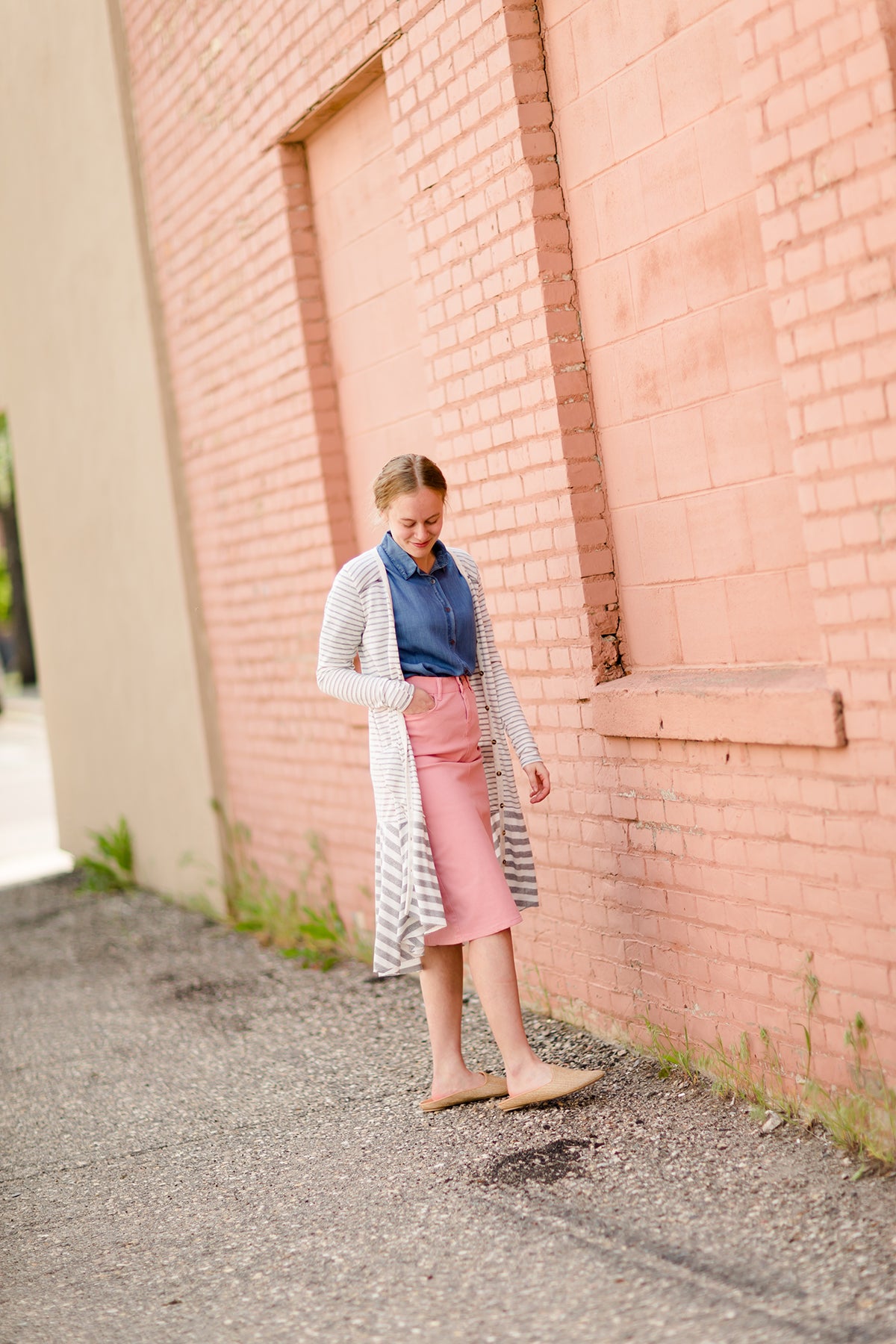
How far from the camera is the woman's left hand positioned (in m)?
4.39

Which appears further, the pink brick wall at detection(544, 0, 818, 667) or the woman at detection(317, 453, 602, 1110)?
the woman at detection(317, 453, 602, 1110)

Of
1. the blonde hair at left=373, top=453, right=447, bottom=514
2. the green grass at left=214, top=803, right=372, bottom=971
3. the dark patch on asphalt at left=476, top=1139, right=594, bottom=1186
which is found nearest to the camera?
the dark patch on asphalt at left=476, top=1139, right=594, bottom=1186

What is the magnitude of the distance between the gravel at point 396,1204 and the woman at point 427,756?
35 cm

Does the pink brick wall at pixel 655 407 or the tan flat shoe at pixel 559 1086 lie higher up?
the pink brick wall at pixel 655 407

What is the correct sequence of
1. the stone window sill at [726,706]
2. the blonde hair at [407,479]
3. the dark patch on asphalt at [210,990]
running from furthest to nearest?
the dark patch on asphalt at [210,990], the blonde hair at [407,479], the stone window sill at [726,706]

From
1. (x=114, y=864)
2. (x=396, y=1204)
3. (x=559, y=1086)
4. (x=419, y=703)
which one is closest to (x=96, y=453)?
(x=114, y=864)

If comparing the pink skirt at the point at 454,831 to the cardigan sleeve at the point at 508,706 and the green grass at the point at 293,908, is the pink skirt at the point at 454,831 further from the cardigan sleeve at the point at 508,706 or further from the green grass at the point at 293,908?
the green grass at the point at 293,908

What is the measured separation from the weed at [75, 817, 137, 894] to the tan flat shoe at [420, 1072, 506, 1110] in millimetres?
5479

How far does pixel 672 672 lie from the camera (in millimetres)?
4492

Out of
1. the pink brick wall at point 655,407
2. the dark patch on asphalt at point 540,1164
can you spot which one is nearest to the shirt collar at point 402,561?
the pink brick wall at point 655,407

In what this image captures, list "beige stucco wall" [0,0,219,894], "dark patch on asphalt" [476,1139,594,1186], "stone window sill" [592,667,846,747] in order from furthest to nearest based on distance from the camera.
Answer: "beige stucco wall" [0,0,219,894], "dark patch on asphalt" [476,1139,594,1186], "stone window sill" [592,667,846,747]

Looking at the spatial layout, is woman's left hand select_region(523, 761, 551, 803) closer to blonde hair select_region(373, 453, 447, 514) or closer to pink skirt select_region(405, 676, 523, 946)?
pink skirt select_region(405, 676, 523, 946)

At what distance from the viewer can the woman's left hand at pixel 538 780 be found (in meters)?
4.39

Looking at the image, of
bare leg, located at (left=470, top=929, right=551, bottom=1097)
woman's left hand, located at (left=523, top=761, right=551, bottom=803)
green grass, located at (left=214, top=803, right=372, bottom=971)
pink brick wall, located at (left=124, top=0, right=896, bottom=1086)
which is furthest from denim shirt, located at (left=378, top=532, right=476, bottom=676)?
green grass, located at (left=214, top=803, right=372, bottom=971)
